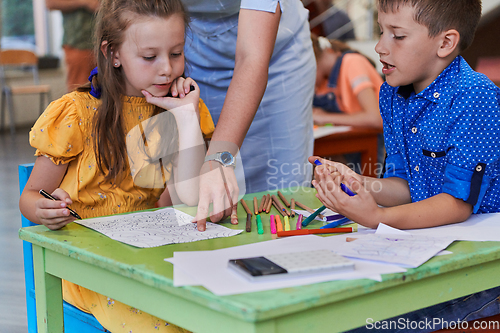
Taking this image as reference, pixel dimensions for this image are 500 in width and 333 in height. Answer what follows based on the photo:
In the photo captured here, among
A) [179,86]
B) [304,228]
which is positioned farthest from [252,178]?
[304,228]

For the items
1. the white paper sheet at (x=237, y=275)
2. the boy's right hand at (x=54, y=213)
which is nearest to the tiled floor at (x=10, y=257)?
the boy's right hand at (x=54, y=213)

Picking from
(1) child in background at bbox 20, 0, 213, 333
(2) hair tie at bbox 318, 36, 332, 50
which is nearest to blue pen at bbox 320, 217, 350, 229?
(1) child in background at bbox 20, 0, 213, 333

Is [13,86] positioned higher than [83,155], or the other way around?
[13,86]

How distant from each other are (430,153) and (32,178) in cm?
85

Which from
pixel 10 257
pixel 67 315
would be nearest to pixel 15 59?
pixel 10 257

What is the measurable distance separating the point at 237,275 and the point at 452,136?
1.82 ft

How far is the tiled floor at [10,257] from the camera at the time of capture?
1878 millimetres

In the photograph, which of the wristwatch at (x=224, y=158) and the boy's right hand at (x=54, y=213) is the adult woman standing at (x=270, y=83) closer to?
the wristwatch at (x=224, y=158)

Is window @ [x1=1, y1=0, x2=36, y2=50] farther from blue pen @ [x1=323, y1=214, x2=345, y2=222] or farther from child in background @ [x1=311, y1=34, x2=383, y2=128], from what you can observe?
blue pen @ [x1=323, y1=214, x2=345, y2=222]

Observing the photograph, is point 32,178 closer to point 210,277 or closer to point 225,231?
point 225,231

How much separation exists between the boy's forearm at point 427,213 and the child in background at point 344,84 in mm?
2221

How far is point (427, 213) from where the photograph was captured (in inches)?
36.5

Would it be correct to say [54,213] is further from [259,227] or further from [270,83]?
[270,83]

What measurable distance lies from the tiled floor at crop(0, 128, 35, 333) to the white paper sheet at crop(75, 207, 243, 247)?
3.41ft
